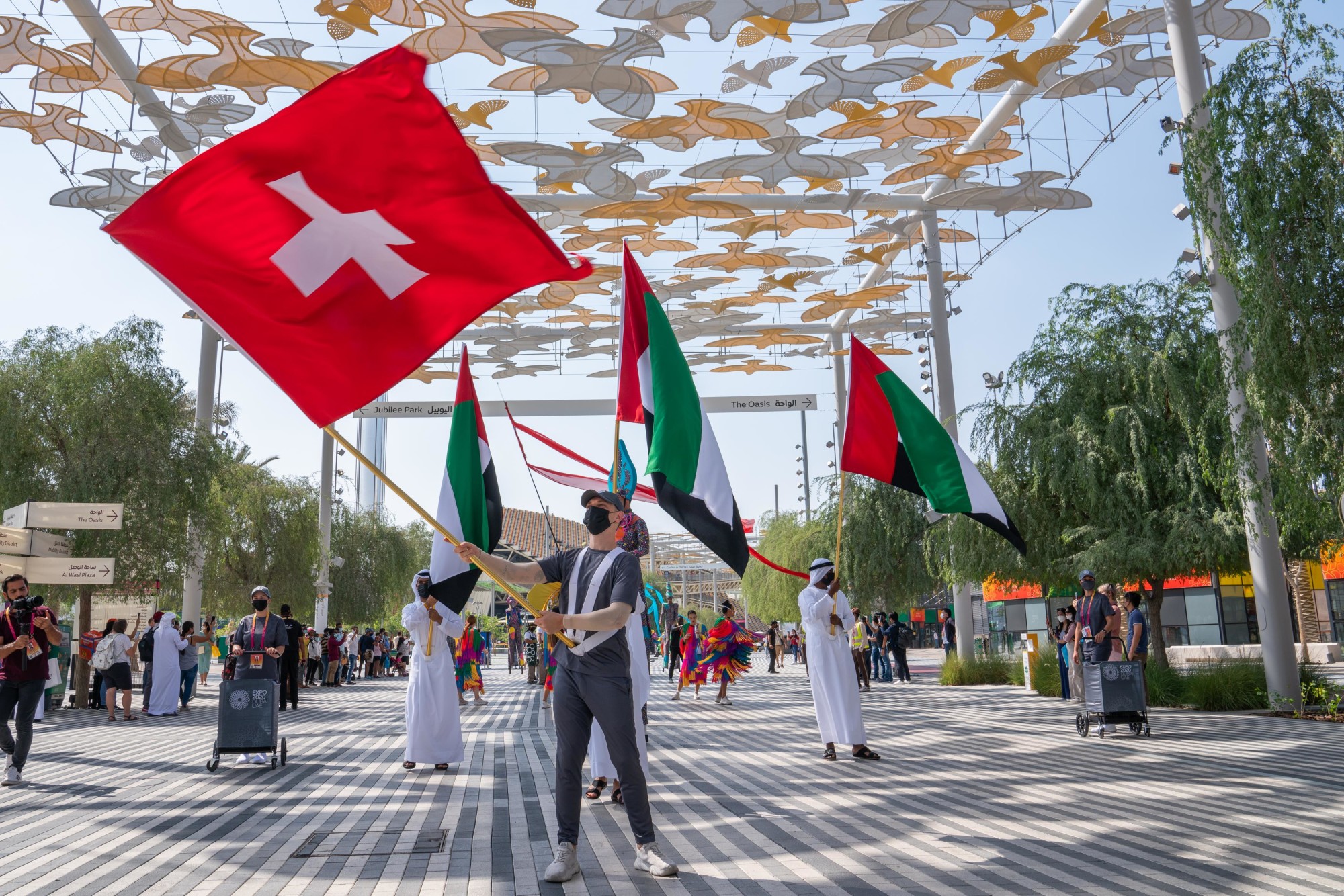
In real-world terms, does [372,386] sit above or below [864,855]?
above

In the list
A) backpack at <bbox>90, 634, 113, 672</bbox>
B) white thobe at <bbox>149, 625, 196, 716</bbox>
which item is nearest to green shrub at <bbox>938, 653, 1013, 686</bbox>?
white thobe at <bbox>149, 625, 196, 716</bbox>

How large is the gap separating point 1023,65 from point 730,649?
1094 centimetres

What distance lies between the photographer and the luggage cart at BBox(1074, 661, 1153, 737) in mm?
11922

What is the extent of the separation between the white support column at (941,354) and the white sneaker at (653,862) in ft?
66.2

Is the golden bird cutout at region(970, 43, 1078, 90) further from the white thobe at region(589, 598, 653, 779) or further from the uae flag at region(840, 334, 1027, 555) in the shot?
the white thobe at region(589, 598, 653, 779)

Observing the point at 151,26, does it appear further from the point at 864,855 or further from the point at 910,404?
the point at 864,855

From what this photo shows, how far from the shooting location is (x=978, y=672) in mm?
24266

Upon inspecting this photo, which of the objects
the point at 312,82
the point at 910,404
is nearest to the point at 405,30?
the point at 312,82

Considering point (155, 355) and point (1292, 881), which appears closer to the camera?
point (1292, 881)

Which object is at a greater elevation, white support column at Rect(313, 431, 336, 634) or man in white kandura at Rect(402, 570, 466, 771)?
white support column at Rect(313, 431, 336, 634)

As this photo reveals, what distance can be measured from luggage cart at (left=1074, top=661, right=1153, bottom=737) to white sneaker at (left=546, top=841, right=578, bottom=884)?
8.19 meters

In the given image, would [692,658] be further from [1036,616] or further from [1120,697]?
[1036,616]

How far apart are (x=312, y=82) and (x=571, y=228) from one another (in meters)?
8.07

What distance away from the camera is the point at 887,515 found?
29.3 meters
